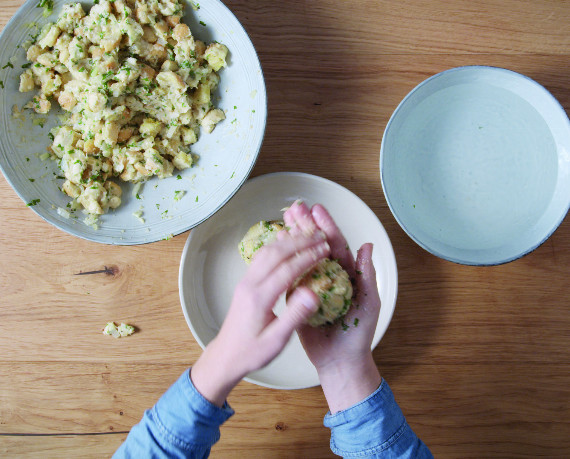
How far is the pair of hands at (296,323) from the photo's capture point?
30.4 inches

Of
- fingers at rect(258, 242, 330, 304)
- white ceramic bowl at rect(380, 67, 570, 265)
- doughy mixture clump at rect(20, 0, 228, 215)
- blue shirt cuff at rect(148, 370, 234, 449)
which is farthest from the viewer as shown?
white ceramic bowl at rect(380, 67, 570, 265)

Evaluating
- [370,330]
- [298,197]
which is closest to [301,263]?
[370,330]

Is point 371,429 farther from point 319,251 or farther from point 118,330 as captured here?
point 118,330

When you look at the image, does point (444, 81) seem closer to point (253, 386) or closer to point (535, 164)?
point (535, 164)

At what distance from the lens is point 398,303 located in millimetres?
1175

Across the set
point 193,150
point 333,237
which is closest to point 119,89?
point 193,150

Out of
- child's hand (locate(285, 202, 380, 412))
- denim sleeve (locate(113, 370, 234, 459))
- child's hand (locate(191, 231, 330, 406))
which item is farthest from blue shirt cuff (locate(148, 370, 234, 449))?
child's hand (locate(285, 202, 380, 412))

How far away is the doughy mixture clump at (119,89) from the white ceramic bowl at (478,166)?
47 centimetres

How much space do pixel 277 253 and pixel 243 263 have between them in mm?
391

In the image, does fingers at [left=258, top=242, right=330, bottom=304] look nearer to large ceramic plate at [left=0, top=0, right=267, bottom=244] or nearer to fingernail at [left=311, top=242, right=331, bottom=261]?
fingernail at [left=311, top=242, right=331, bottom=261]

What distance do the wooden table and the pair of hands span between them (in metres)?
0.24

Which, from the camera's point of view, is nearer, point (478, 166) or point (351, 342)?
point (351, 342)

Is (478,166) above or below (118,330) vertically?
above

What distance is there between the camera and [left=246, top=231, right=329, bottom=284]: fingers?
770 millimetres
